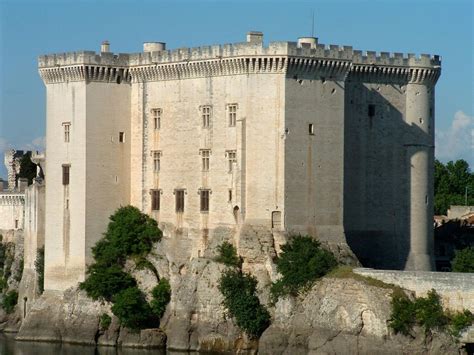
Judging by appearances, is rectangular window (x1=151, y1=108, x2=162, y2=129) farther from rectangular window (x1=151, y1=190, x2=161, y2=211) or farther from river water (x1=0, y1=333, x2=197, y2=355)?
river water (x1=0, y1=333, x2=197, y2=355)

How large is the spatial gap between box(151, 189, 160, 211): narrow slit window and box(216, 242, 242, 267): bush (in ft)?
17.5

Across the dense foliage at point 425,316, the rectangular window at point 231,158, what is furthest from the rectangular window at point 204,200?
the dense foliage at point 425,316

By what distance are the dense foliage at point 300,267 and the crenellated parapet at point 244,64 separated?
684 cm

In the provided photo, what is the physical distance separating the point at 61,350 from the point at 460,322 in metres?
17.6

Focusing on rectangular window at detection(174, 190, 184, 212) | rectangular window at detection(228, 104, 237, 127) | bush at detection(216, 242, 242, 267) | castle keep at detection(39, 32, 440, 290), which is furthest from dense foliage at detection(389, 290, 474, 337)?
rectangular window at detection(174, 190, 184, 212)

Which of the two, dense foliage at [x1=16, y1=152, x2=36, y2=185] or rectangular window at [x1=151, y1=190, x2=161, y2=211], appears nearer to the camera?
rectangular window at [x1=151, y1=190, x2=161, y2=211]

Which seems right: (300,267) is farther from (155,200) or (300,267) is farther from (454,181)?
(454,181)

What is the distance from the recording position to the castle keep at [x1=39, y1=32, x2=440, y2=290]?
7544 cm

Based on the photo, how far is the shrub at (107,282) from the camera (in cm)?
7875

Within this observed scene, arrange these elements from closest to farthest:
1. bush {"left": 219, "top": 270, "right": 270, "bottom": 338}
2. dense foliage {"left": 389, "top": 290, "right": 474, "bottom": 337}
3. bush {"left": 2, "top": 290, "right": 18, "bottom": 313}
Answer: dense foliage {"left": 389, "top": 290, "right": 474, "bottom": 337}
bush {"left": 219, "top": 270, "right": 270, "bottom": 338}
bush {"left": 2, "top": 290, "right": 18, "bottom": 313}

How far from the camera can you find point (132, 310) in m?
77.6

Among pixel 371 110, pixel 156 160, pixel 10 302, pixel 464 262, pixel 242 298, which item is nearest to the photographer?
pixel 242 298

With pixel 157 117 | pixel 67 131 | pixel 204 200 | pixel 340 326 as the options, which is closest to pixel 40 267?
pixel 67 131

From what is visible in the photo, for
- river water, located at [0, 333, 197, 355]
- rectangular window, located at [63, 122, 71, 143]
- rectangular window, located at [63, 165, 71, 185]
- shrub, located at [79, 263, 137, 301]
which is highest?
rectangular window, located at [63, 122, 71, 143]
